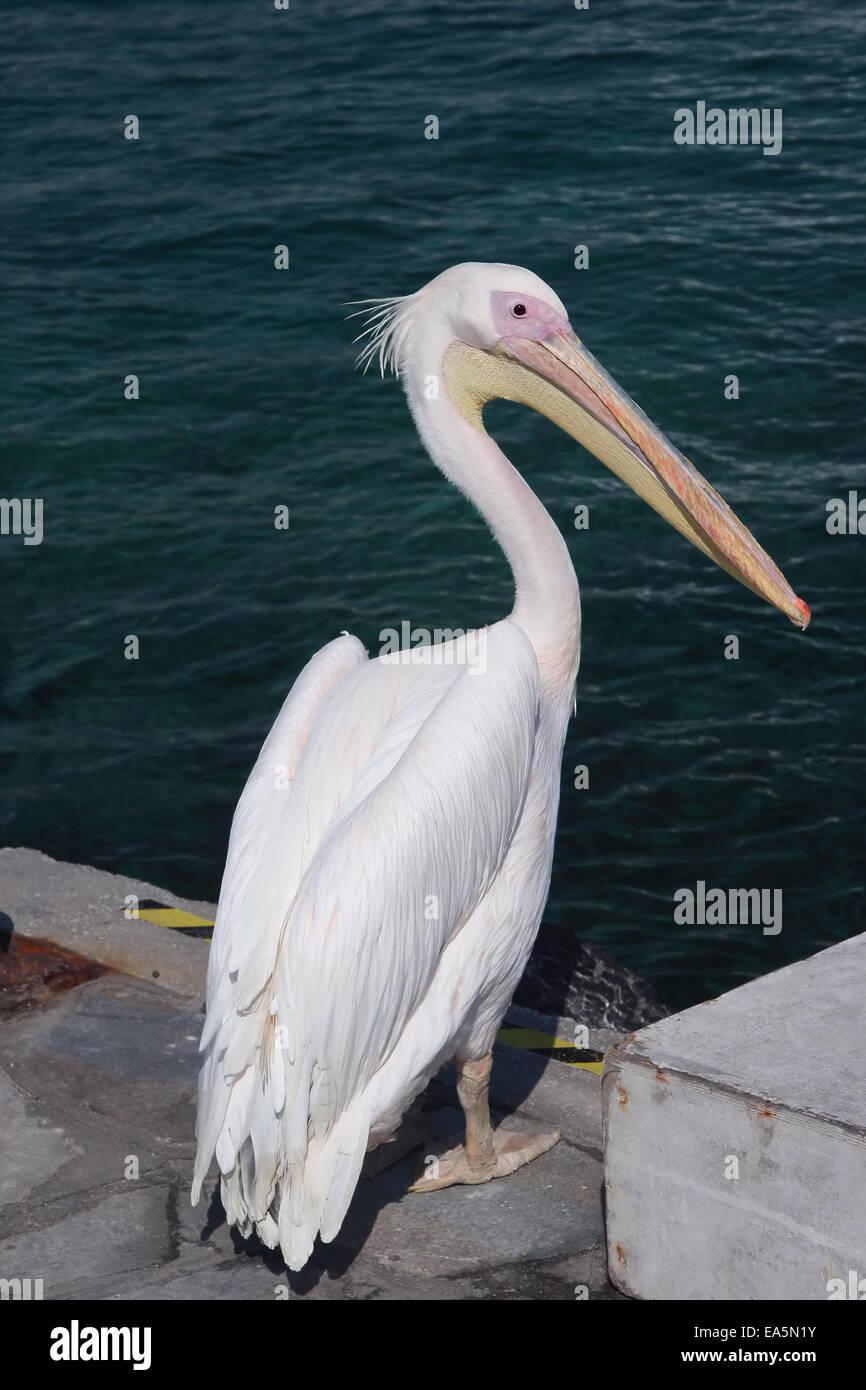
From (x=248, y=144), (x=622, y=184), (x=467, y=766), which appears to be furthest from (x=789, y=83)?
(x=467, y=766)

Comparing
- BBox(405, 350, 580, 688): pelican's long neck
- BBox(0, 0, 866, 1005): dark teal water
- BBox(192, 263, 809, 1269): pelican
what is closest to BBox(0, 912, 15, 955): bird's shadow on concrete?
BBox(192, 263, 809, 1269): pelican

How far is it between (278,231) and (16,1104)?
9.70 meters

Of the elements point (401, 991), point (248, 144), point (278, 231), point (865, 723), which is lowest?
point (401, 991)

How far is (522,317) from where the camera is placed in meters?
4.54

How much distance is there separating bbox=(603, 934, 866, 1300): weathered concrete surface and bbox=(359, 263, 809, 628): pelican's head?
1.20 metres

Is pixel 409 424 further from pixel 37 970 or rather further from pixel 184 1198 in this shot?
pixel 184 1198

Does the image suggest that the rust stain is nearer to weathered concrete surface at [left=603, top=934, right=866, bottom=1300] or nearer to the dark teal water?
the dark teal water

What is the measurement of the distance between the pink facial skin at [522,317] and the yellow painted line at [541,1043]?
222 cm

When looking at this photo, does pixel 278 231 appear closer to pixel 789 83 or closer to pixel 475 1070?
pixel 789 83

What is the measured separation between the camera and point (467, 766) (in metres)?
4.13

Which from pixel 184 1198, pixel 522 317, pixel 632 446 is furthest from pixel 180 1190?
pixel 522 317

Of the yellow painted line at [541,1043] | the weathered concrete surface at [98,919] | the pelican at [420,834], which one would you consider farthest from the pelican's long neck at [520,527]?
the weathered concrete surface at [98,919]

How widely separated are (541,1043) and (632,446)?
1995mm
